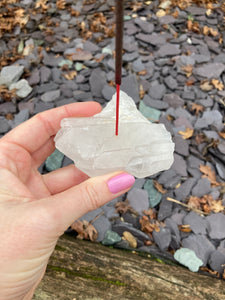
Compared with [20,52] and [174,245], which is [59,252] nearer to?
[174,245]

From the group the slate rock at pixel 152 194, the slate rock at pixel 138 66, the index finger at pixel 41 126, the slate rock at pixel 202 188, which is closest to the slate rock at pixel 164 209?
the slate rock at pixel 152 194

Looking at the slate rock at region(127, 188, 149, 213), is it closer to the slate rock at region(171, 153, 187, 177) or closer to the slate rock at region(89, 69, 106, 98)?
the slate rock at region(171, 153, 187, 177)

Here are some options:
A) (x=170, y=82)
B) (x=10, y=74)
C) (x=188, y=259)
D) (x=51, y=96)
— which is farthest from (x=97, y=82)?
(x=188, y=259)

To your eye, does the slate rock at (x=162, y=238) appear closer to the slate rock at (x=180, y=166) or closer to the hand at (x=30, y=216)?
the slate rock at (x=180, y=166)

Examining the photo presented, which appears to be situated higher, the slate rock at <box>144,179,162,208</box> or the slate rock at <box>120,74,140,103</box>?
the slate rock at <box>120,74,140,103</box>

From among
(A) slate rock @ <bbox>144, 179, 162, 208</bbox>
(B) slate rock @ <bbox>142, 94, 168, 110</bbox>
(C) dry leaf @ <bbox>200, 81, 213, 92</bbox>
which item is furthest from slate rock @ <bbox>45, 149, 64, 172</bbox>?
(C) dry leaf @ <bbox>200, 81, 213, 92</bbox>
